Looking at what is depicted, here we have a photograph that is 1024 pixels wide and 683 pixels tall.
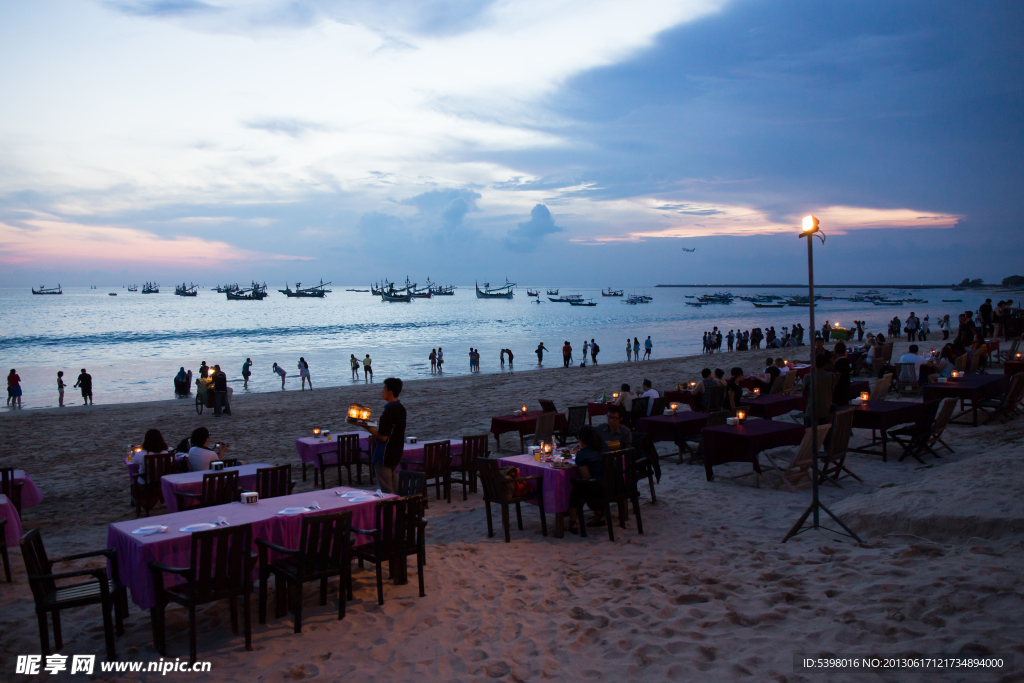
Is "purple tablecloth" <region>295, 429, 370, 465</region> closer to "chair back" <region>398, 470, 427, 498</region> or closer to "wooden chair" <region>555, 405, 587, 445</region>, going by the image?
"chair back" <region>398, 470, 427, 498</region>

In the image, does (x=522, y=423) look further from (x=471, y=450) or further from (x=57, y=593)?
(x=57, y=593)

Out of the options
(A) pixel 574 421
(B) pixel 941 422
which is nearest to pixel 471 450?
(A) pixel 574 421

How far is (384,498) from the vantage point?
4.95 metres

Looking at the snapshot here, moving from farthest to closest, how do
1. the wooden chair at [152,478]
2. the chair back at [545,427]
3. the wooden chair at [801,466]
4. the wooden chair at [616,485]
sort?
the chair back at [545,427] < the wooden chair at [152,478] < the wooden chair at [801,466] < the wooden chair at [616,485]

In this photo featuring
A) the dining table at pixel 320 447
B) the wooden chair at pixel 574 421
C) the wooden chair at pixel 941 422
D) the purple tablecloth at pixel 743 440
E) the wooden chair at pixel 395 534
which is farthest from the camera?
the wooden chair at pixel 574 421

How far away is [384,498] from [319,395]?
16.7m

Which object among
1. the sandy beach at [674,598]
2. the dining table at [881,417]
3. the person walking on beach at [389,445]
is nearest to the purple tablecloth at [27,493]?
the sandy beach at [674,598]

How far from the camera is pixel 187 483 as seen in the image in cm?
638

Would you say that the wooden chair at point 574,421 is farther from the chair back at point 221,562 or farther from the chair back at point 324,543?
the chair back at point 221,562

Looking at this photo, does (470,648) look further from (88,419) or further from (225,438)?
(88,419)

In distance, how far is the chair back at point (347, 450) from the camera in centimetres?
852

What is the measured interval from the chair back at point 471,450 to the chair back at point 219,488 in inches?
115

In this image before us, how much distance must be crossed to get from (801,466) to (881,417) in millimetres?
2163

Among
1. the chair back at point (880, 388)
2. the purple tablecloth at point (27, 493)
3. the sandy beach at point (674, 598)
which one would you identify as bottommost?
the sandy beach at point (674, 598)
